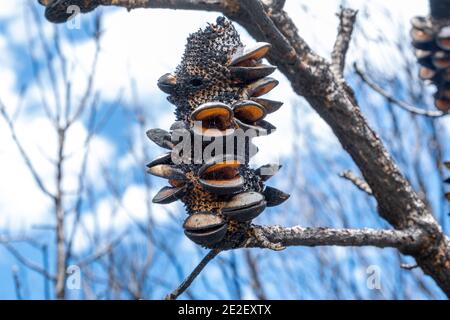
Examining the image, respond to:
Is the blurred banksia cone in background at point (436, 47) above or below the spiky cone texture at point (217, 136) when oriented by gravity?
Result: above

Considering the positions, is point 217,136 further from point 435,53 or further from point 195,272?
point 435,53

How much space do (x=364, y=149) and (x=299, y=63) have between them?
34 centimetres

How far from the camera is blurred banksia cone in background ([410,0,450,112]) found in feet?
6.25

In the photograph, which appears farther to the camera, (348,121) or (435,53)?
(435,53)

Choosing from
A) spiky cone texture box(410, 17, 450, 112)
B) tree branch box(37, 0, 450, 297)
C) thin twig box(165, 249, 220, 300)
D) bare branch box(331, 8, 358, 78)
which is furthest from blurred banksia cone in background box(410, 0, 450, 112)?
thin twig box(165, 249, 220, 300)

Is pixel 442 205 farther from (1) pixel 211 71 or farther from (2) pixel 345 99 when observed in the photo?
(1) pixel 211 71

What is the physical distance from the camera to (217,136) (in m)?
0.92

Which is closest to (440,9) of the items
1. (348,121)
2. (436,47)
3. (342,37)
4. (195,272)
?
(436,47)

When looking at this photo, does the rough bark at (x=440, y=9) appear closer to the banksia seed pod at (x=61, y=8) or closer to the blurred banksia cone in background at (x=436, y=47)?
the blurred banksia cone in background at (x=436, y=47)

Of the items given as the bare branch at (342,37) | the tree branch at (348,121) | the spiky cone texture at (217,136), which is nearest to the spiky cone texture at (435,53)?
the bare branch at (342,37)

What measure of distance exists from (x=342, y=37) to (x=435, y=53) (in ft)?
1.26

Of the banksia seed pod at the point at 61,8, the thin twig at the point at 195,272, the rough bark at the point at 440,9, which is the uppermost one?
the rough bark at the point at 440,9

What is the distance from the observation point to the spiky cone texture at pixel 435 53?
6.26ft

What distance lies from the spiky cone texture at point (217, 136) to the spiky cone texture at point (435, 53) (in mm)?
1098
